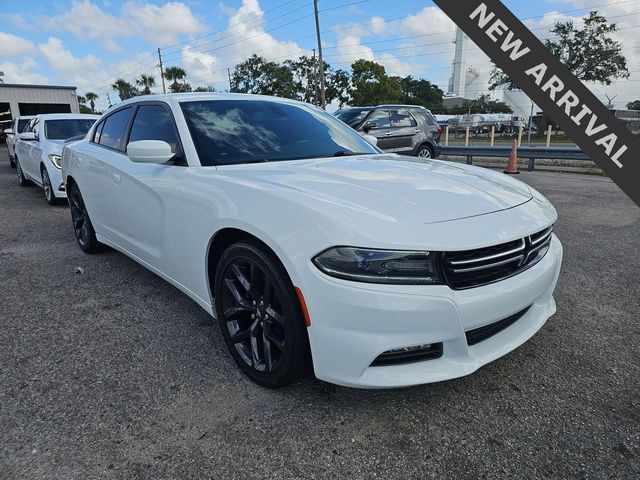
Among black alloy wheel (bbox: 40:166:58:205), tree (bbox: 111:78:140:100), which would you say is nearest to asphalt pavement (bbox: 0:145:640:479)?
black alloy wheel (bbox: 40:166:58:205)

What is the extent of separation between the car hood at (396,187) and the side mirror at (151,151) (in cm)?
42

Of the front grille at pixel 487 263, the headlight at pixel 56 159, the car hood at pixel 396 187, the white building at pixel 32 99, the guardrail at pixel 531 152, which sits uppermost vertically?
the white building at pixel 32 99

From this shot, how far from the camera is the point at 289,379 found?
6.95ft

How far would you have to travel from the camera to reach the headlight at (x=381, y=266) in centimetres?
179

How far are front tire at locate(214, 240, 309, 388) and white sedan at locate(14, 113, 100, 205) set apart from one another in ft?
19.7

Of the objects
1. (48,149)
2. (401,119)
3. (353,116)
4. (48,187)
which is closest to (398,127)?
(401,119)

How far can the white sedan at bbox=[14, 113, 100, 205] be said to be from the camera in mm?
7086

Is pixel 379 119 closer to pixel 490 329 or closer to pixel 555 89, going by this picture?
pixel 555 89

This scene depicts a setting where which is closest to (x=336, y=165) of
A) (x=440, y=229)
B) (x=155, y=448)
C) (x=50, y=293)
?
(x=440, y=229)

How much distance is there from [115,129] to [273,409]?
10.1 ft

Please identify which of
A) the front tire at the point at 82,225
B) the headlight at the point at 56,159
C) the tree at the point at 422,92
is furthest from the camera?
the tree at the point at 422,92

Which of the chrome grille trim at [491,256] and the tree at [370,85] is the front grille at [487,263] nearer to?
the chrome grille trim at [491,256]

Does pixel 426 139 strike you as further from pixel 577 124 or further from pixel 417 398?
pixel 417 398

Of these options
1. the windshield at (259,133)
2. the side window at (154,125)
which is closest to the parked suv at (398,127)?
the windshield at (259,133)
